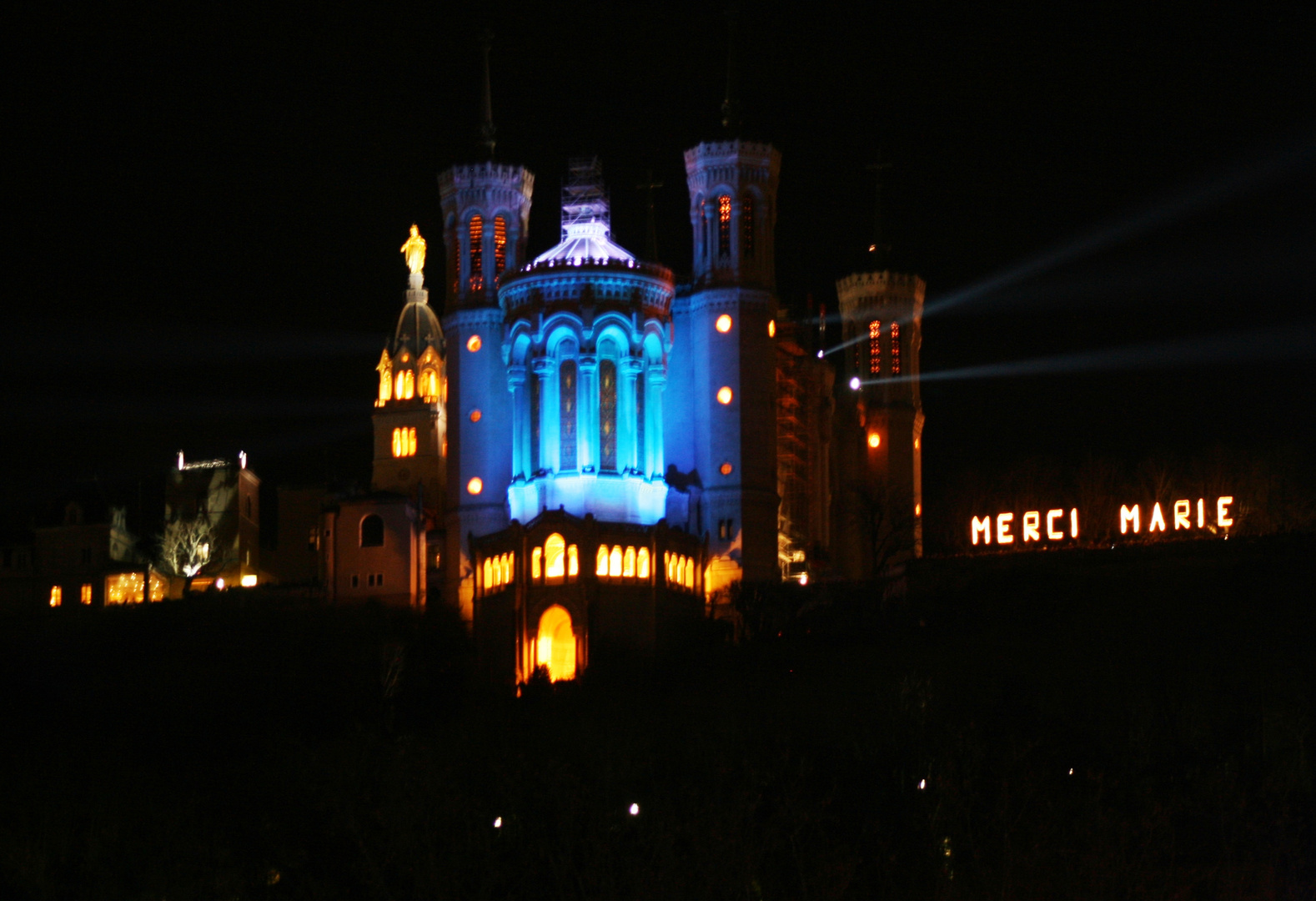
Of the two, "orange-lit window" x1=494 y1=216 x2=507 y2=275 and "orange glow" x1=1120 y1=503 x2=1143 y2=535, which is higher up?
"orange-lit window" x1=494 y1=216 x2=507 y2=275

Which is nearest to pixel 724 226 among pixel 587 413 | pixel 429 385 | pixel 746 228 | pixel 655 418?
pixel 746 228

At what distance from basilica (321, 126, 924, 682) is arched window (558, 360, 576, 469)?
8cm

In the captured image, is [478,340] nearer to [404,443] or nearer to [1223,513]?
[404,443]

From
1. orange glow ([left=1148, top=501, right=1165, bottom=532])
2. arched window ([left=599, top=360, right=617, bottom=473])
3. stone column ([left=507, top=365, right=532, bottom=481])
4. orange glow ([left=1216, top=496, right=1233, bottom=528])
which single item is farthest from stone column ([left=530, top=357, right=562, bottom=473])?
orange glow ([left=1216, top=496, right=1233, bottom=528])

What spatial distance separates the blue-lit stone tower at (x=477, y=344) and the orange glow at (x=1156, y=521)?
2996 centimetres

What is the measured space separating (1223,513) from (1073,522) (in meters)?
6.90

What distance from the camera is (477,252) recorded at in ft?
393

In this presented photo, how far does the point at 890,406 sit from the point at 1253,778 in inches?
2009

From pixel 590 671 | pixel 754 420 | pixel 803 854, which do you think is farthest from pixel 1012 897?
→ pixel 754 420

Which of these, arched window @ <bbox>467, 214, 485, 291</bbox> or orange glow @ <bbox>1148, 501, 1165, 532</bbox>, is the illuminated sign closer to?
orange glow @ <bbox>1148, 501, 1165, 532</bbox>

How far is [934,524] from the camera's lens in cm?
13900

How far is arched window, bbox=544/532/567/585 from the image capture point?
4230 inches

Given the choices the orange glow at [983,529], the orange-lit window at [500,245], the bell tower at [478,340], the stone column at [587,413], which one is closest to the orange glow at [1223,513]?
the orange glow at [983,529]

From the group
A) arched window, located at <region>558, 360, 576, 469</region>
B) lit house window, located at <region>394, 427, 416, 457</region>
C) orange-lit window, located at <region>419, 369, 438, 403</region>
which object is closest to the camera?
arched window, located at <region>558, 360, 576, 469</region>
